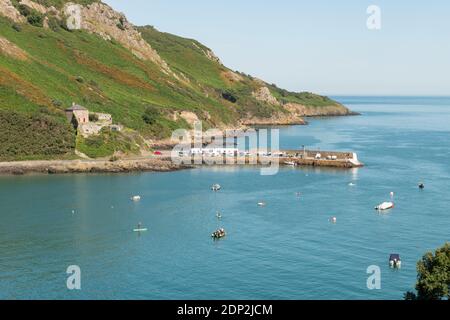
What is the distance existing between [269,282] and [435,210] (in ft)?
167

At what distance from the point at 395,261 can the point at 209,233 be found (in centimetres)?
2854

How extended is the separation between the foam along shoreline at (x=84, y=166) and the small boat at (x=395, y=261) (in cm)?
8442

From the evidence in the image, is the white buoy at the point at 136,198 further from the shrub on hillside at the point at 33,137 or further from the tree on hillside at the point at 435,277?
the tree on hillside at the point at 435,277

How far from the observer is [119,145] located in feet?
526

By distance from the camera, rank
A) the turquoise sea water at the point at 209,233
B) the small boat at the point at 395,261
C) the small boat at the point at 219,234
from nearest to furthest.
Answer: the turquoise sea water at the point at 209,233
the small boat at the point at 395,261
the small boat at the point at 219,234

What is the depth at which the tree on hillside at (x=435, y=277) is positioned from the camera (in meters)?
50.1

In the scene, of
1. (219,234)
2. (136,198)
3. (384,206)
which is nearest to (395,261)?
(219,234)

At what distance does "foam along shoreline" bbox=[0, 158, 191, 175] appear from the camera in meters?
142

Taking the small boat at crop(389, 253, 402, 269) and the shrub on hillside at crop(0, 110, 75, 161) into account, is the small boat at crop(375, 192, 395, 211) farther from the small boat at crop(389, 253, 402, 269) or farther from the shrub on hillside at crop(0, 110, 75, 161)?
the shrub on hillside at crop(0, 110, 75, 161)

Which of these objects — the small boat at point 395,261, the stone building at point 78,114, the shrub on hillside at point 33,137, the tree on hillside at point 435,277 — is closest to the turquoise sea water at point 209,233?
the small boat at point 395,261

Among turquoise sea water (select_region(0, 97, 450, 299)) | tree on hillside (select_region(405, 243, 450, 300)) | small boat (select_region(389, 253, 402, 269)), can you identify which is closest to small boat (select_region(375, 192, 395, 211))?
turquoise sea water (select_region(0, 97, 450, 299))

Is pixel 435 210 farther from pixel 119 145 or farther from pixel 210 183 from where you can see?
pixel 119 145

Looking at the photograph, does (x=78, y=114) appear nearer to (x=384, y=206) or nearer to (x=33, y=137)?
(x=33, y=137)

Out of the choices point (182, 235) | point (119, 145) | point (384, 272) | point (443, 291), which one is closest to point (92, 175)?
point (119, 145)
